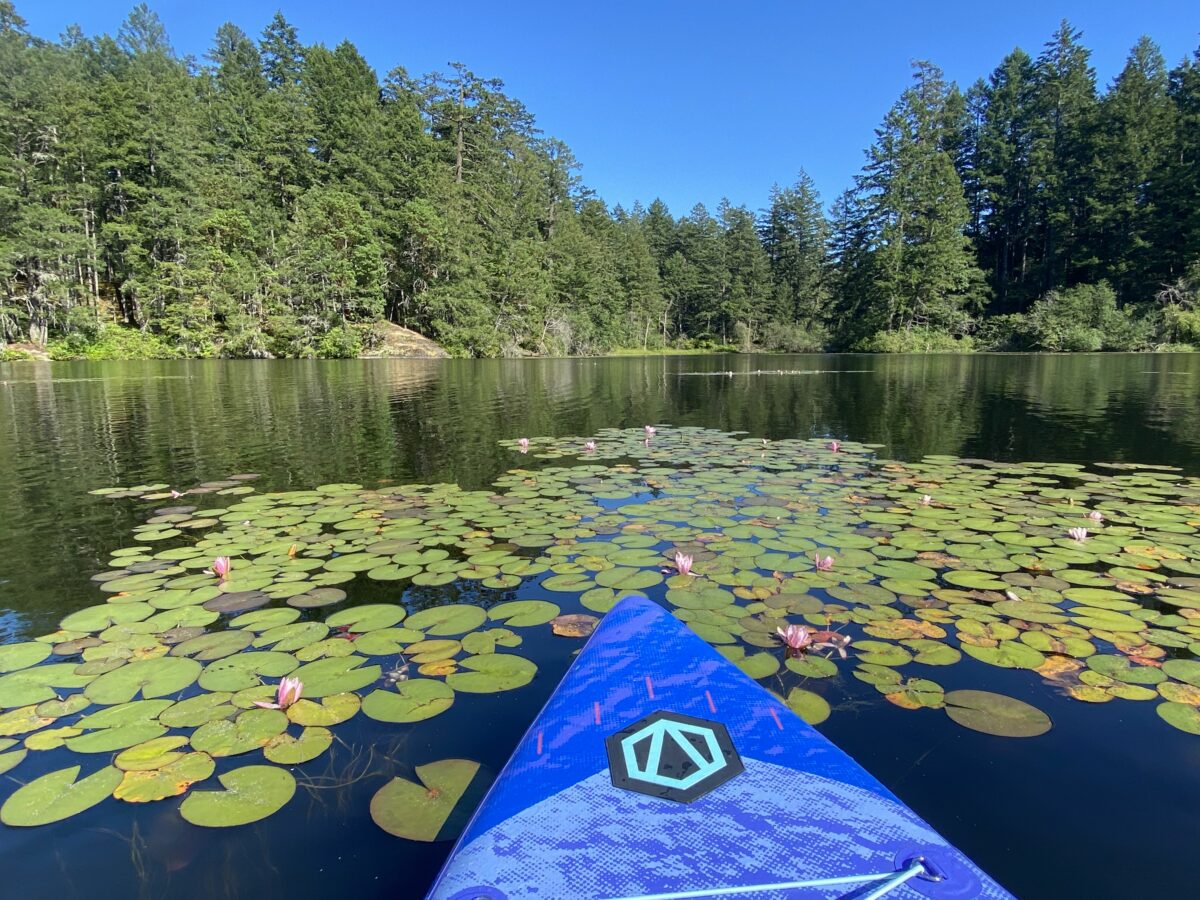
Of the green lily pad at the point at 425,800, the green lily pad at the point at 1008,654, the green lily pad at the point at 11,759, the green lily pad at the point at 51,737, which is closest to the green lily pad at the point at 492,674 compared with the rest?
the green lily pad at the point at 425,800

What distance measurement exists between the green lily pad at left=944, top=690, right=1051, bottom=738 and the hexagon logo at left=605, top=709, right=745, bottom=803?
1189 mm

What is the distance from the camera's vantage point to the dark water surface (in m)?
1.70

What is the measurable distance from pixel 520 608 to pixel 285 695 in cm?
123

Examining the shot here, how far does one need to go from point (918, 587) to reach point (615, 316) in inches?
1900

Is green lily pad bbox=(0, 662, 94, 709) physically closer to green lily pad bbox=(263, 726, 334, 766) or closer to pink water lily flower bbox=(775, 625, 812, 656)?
green lily pad bbox=(263, 726, 334, 766)

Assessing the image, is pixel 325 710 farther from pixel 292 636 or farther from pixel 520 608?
pixel 520 608

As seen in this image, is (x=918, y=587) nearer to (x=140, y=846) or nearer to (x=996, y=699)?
(x=996, y=699)

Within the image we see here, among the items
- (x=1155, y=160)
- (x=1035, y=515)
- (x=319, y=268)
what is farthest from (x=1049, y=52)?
(x=1035, y=515)

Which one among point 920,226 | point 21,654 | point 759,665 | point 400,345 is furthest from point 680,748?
point 920,226

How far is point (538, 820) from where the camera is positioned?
146 cm

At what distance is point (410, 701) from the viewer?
2391mm

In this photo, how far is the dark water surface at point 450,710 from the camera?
66.9 inches

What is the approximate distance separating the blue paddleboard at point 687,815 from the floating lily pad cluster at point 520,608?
523mm

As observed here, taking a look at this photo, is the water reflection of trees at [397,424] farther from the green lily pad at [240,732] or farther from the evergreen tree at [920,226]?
the evergreen tree at [920,226]
